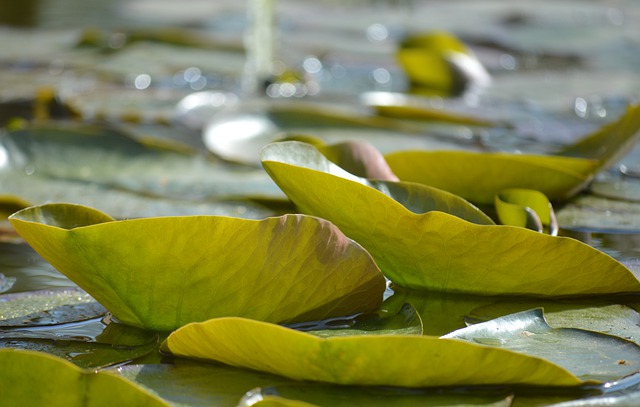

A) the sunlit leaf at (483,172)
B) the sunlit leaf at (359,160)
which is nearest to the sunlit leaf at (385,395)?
the sunlit leaf at (359,160)

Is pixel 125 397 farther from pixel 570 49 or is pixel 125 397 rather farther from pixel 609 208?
pixel 570 49

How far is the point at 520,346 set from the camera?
662 mm

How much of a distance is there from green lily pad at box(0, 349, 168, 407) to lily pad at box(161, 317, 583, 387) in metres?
0.08

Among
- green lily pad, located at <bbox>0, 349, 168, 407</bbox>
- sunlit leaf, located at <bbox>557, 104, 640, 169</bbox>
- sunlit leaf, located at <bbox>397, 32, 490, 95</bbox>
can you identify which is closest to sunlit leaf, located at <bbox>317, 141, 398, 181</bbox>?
sunlit leaf, located at <bbox>557, 104, 640, 169</bbox>

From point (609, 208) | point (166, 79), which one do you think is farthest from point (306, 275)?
point (166, 79)

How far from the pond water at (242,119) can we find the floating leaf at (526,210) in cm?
9

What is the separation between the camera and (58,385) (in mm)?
550

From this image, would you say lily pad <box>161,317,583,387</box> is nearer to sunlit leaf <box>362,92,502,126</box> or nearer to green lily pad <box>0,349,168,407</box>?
green lily pad <box>0,349,168,407</box>

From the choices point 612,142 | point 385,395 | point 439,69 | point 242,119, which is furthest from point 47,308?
point 439,69

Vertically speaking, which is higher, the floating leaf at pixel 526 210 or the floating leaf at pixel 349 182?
the floating leaf at pixel 349 182

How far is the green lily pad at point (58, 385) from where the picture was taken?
53 centimetres

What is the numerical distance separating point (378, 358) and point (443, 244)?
202 mm

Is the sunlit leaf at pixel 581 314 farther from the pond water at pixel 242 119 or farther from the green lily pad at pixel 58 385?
the green lily pad at pixel 58 385

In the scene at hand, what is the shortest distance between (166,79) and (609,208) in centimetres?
140
